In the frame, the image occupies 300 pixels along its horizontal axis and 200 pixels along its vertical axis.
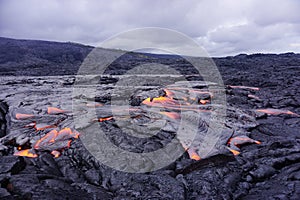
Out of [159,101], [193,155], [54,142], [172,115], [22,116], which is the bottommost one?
[193,155]

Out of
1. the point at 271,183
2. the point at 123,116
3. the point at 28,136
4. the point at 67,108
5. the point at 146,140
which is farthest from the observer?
the point at 67,108

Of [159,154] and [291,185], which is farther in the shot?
[159,154]

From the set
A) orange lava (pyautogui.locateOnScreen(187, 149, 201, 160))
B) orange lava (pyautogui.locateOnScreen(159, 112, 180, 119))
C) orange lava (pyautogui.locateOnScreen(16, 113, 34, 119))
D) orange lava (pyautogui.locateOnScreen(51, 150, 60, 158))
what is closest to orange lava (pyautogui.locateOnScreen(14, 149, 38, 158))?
orange lava (pyautogui.locateOnScreen(51, 150, 60, 158))

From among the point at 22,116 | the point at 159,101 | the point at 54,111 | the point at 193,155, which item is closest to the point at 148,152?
the point at 193,155

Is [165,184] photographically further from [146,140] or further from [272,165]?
[272,165]

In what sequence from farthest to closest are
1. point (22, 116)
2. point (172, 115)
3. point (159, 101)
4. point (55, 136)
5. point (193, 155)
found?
1. point (159, 101)
2. point (22, 116)
3. point (172, 115)
4. point (55, 136)
5. point (193, 155)

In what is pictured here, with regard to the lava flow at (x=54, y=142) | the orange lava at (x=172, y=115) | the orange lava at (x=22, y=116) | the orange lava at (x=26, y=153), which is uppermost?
the orange lava at (x=22, y=116)

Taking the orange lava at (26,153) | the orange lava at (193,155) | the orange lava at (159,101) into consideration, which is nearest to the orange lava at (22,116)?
the orange lava at (26,153)

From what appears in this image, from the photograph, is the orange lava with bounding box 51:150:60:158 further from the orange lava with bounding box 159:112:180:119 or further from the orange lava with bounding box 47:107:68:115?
the orange lava with bounding box 159:112:180:119

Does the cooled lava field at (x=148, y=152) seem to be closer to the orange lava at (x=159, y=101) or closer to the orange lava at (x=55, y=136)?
the orange lava at (x=55, y=136)

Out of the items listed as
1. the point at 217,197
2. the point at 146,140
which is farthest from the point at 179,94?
the point at 217,197

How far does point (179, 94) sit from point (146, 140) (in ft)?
22.1

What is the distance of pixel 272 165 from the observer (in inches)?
246

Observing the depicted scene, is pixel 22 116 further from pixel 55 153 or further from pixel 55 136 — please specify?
pixel 55 153
